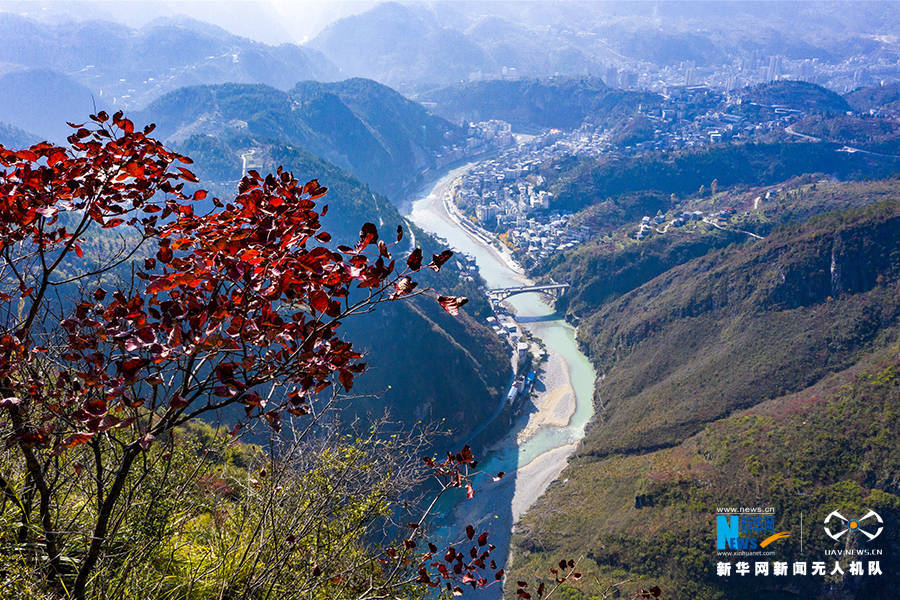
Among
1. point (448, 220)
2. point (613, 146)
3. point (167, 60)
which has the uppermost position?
point (167, 60)

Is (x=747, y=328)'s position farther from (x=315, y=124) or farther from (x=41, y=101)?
(x=41, y=101)

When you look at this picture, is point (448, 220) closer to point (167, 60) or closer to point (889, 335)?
point (889, 335)

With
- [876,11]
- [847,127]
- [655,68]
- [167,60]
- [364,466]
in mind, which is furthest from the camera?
[876,11]

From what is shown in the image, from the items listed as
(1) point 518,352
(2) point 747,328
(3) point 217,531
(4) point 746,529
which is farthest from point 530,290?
(3) point 217,531

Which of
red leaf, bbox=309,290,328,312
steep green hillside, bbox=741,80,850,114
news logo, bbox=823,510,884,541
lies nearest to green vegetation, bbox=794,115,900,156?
steep green hillside, bbox=741,80,850,114

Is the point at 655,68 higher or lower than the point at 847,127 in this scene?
higher

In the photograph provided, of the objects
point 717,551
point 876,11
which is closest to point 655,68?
point 876,11

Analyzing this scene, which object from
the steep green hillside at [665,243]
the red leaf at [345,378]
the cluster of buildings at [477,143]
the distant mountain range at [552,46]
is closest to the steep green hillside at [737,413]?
the steep green hillside at [665,243]

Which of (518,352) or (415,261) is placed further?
(518,352)
